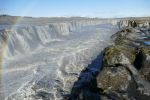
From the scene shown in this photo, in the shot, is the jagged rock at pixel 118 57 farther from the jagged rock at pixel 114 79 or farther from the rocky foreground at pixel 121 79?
the jagged rock at pixel 114 79

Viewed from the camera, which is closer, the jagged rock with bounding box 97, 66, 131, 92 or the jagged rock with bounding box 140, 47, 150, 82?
the jagged rock with bounding box 97, 66, 131, 92

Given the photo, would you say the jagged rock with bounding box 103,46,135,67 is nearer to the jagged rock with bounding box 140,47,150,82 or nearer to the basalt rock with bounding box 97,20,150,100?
the basalt rock with bounding box 97,20,150,100

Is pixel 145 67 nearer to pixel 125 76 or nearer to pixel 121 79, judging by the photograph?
pixel 125 76

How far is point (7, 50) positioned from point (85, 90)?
2331cm

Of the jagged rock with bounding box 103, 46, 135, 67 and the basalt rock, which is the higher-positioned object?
the jagged rock with bounding box 103, 46, 135, 67

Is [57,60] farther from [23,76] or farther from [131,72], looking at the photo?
[131,72]

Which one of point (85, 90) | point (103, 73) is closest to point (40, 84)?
point (85, 90)

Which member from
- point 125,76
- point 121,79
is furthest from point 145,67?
point 121,79

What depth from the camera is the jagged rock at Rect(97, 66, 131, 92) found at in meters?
12.4

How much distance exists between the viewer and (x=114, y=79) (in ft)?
41.6

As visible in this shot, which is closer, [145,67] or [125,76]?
[125,76]

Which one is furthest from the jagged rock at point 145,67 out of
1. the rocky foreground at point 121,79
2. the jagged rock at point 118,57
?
the jagged rock at point 118,57

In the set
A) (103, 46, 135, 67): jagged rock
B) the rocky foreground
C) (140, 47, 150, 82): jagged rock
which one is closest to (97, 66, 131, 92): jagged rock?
the rocky foreground

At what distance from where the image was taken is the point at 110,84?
12562 millimetres
